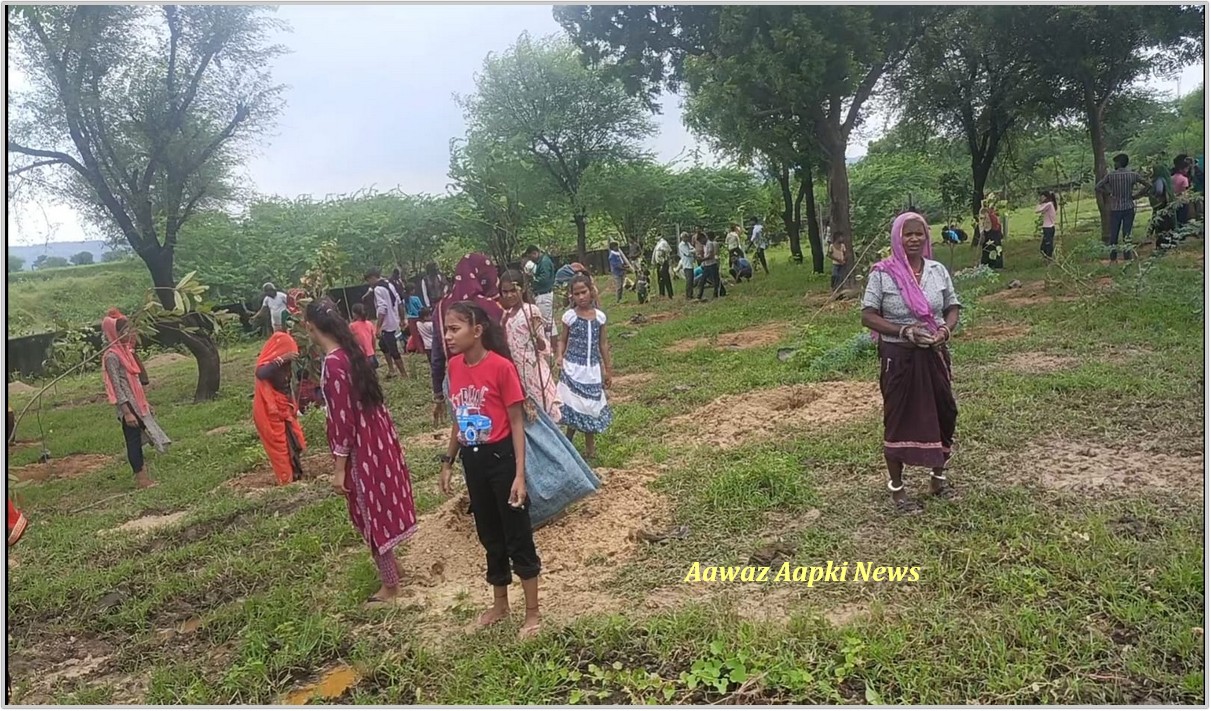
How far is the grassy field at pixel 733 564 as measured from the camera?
270 cm

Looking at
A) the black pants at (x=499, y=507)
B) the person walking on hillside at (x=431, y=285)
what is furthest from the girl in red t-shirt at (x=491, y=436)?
the person walking on hillside at (x=431, y=285)

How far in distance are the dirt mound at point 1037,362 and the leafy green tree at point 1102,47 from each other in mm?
6096

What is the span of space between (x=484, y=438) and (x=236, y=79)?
433 inches

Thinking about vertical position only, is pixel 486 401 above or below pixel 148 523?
above

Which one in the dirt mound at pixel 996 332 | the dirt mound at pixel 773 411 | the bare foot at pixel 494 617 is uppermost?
the dirt mound at pixel 996 332

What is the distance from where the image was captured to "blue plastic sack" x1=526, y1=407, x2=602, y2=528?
A: 3732 mm

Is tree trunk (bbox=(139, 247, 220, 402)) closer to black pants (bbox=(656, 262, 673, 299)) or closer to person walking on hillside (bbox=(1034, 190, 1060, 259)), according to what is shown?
black pants (bbox=(656, 262, 673, 299))

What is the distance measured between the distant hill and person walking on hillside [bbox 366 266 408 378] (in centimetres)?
387

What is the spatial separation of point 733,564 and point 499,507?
1127 mm

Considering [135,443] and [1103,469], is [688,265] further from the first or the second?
[1103,469]

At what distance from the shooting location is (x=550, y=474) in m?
3.76

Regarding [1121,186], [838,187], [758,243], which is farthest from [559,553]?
[758,243]

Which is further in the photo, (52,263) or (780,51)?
(52,263)

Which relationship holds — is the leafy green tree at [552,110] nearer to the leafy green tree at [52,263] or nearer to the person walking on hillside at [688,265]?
the person walking on hillside at [688,265]
